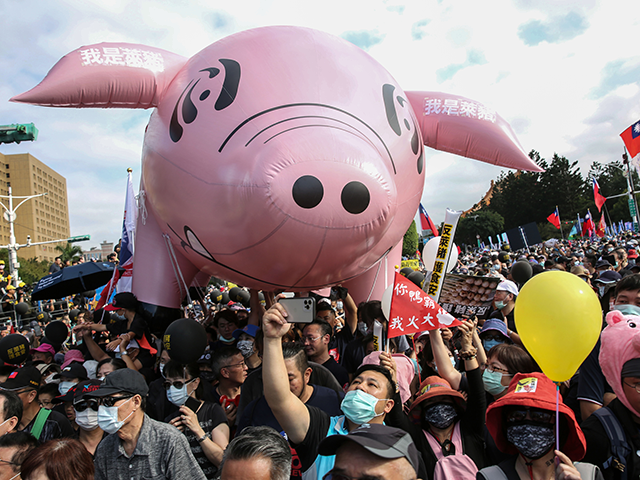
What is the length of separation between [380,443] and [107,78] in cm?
372

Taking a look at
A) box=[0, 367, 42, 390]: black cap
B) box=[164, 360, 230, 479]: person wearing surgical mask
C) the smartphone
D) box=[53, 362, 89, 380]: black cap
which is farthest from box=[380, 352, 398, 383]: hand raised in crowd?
box=[53, 362, 89, 380]: black cap

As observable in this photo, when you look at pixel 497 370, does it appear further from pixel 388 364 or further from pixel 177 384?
pixel 177 384

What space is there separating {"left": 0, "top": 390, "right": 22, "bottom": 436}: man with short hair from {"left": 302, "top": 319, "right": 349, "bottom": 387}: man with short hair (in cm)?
219

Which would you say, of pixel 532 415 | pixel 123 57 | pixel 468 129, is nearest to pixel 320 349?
pixel 532 415

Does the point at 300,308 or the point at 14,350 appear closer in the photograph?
the point at 300,308

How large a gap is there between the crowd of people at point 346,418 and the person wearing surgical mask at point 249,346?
0.65 m

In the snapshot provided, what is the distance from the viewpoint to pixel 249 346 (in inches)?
192

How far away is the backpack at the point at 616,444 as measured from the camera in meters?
2.18

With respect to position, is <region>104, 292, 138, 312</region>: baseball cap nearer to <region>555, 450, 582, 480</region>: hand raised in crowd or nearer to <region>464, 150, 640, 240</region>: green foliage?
<region>555, 450, 582, 480</region>: hand raised in crowd

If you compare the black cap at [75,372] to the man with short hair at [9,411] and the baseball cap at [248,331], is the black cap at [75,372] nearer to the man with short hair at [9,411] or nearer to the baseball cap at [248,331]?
the man with short hair at [9,411]

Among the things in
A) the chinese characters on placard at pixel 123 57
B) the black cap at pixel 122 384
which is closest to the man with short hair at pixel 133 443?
the black cap at pixel 122 384

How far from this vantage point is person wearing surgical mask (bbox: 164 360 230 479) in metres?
3.11

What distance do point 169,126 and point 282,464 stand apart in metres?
2.76

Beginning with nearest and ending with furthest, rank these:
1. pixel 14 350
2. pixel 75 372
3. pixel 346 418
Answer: pixel 346 418, pixel 75 372, pixel 14 350
